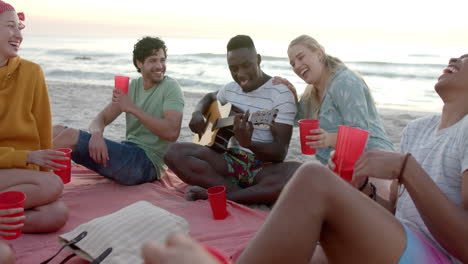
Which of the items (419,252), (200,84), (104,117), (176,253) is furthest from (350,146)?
(200,84)

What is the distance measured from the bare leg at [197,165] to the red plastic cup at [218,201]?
0.55 m

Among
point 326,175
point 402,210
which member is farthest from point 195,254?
point 402,210

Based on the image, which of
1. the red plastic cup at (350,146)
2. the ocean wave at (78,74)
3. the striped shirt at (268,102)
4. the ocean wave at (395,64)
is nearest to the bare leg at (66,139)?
the striped shirt at (268,102)

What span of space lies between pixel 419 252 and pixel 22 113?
9.02 feet

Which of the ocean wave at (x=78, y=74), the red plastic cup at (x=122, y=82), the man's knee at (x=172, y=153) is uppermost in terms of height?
the red plastic cup at (x=122, y=82)

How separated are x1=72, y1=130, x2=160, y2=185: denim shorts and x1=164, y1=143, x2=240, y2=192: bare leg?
0.28m

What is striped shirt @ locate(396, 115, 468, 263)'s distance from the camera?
1.99 m

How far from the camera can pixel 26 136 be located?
3279 mm

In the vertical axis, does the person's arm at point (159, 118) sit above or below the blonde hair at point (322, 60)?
below

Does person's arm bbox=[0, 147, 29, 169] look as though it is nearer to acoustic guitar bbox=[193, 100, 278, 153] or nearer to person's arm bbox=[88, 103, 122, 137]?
person's arm bbox=[88, 103, 122, 137]

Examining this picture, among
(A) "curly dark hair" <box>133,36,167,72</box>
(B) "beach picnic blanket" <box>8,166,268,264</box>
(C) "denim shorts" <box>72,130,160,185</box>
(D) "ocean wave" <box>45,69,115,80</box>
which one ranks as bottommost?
(D) "ocean wave" <box>45,69,115,80</box>


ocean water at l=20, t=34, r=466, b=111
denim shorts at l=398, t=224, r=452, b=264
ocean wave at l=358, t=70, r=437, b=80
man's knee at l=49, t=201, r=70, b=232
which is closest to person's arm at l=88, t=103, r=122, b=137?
man's knee at l=49, t=201, r=70, b=232

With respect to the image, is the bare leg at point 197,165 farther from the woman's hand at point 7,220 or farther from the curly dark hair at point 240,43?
the woman's hand at point 7,220

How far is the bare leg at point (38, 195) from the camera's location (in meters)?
3.11
